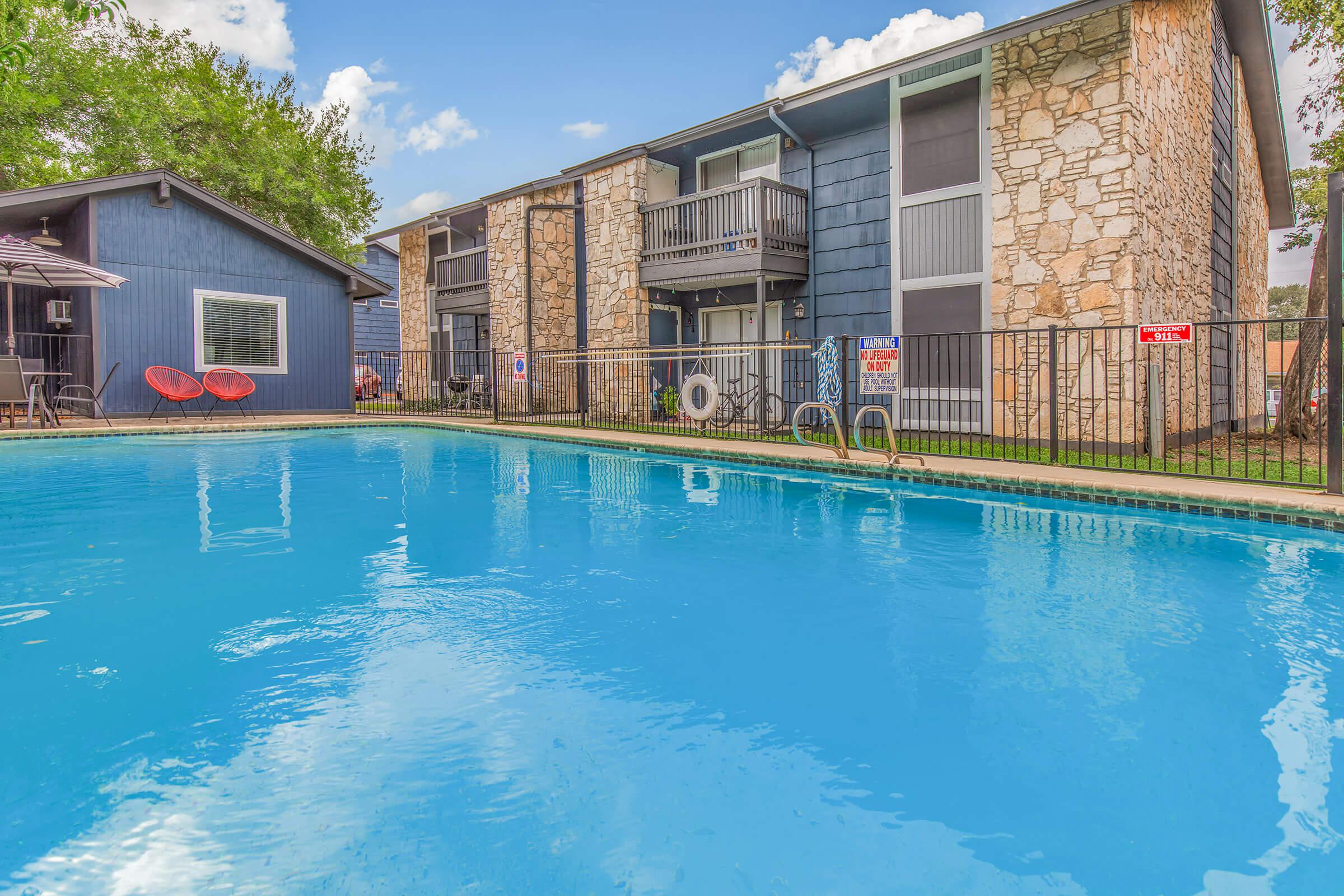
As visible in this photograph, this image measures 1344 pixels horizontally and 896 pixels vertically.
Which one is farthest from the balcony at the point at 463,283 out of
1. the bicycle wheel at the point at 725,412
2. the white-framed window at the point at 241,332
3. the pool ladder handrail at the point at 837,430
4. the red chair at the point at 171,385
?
the pool ladder handrail at the point at 837,430

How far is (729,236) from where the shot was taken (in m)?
12.6

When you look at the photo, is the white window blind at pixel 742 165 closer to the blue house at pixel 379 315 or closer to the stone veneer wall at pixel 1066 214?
the stone veneer wall at pixel 1066 214

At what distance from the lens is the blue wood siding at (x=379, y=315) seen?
29.5m

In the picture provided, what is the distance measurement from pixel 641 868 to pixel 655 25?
22.7 metres

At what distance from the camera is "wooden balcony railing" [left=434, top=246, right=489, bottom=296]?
18.5 meters

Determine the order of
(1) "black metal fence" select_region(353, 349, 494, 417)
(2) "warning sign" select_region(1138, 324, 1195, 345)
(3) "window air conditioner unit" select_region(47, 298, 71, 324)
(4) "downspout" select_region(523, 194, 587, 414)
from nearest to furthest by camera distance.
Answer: (2) "warning sign" select_region(1138, 324, 1195, 345) < (3) "window air conditioner unit" select_region(47, 298, 71, 324) < (4) "downspout" select_region(523, 194, 587, 414) < (1) "black metal fence" select_region(353, 349, 494, 417)

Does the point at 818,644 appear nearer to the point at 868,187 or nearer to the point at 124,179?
the point at 868,187

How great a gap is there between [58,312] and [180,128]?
12.4m

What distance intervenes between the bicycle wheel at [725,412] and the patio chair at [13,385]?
34.4 feet

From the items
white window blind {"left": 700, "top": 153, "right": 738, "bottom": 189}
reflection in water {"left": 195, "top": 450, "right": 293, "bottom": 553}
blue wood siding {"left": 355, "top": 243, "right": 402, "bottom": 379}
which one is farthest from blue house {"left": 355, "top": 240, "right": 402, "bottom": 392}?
reflection in water {"left": 195, "top": 450, "right": 293, "bottom": 553}

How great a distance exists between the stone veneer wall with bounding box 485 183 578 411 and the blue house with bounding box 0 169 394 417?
3.19 m

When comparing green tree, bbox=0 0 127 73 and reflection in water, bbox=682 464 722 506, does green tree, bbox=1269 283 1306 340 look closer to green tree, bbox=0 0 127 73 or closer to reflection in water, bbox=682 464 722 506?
reflection in water, bbox=682 464 722 506

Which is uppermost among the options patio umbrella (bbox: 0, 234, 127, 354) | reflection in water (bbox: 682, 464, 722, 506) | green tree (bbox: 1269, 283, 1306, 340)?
green tree (bbox: 1269, 283, 1306, 340)

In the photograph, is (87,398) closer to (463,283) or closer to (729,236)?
(463,283)
